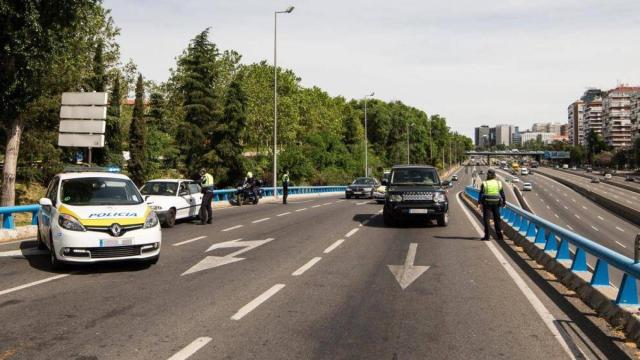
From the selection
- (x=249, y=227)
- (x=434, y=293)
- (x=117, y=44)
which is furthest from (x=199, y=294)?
(x=117, y=44)

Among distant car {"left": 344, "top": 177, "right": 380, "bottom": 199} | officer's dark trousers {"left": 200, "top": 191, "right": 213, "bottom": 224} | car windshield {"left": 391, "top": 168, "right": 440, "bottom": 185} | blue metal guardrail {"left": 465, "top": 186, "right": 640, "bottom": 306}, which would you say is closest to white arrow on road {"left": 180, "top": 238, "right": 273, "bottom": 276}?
officer's dark trousers {"left": 200, "top": 191, "right": 213, "bottom": 224}

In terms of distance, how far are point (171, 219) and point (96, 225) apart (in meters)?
7.80

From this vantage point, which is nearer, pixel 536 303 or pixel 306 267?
pixel 536 303

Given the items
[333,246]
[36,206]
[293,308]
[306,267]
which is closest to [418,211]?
[333,246]

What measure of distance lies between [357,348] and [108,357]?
2.23 metres

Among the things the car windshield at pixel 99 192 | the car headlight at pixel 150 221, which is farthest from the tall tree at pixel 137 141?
the car headlight at pixel 150 221

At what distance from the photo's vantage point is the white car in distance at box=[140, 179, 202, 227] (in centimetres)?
1627

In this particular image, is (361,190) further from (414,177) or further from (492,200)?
(492,200)

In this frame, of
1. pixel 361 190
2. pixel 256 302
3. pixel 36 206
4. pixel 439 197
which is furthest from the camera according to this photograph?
pixel 361 190

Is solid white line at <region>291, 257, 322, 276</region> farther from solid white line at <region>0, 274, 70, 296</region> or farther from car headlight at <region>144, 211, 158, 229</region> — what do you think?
solid white line at <region>0, 274, 70, 296</region>

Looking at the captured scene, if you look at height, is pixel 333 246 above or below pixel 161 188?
below

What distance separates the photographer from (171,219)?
54.4 feet

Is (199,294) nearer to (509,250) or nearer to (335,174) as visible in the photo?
(509,250)

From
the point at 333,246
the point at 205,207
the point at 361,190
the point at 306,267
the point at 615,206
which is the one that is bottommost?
the point at 615,206
